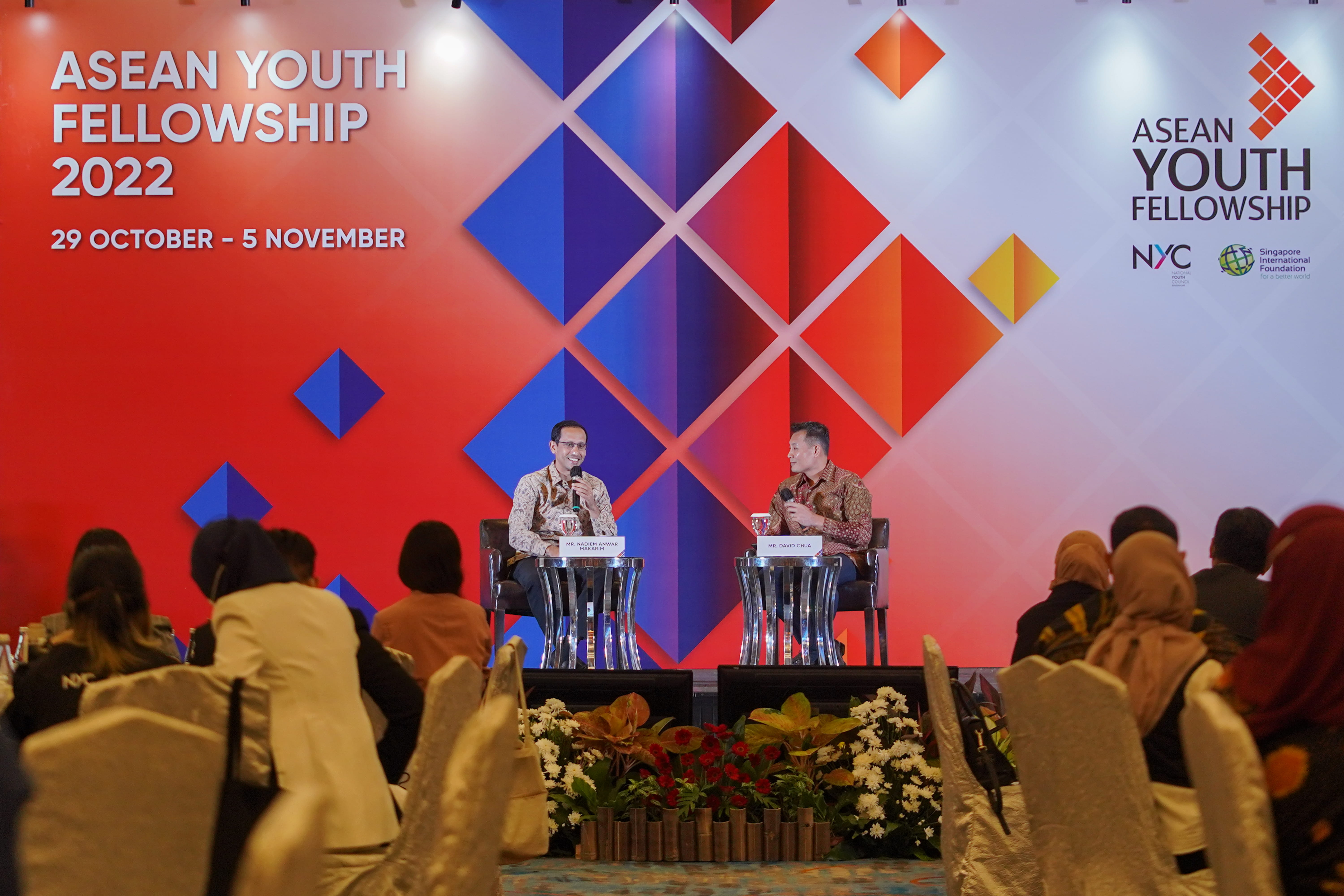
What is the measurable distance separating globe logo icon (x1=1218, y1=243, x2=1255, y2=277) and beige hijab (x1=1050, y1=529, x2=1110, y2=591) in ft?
15.1

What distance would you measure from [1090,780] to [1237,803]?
21.8 inches

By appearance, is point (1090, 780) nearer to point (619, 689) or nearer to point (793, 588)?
point (619, 689)

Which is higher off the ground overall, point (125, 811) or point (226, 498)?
point (226, 498)

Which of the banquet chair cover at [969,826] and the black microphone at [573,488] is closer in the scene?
the banquet chair cover at [969,826]

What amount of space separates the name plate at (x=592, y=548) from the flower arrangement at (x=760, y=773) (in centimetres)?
111

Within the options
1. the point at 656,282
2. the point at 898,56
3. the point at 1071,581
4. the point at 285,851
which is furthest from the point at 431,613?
the point at 898,56

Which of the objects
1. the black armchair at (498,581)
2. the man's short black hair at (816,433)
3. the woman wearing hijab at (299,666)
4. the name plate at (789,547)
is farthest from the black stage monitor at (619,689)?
the woman wearing hijab at (299,666)

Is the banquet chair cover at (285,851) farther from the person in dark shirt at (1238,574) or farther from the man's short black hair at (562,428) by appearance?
the man's short black hair at (562,428)

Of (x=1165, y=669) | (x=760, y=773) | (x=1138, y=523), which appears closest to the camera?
(x=1165, y=669)

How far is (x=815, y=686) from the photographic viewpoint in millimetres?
4652

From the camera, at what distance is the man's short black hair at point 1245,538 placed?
377 centimetres

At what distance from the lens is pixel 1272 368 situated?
299 inches

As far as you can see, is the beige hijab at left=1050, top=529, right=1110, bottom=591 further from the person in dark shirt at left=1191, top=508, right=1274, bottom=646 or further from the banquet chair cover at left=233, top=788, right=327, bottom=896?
the banquet chair cover at left=233, top=788, right=327, bottom=896

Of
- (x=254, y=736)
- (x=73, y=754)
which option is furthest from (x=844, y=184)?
(x=73, y=754)
